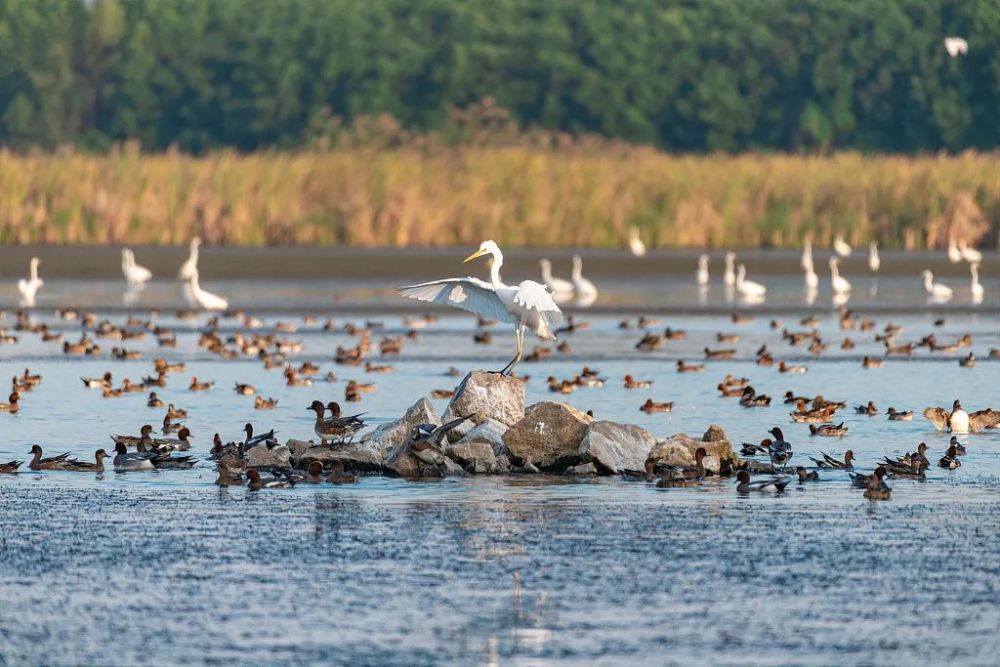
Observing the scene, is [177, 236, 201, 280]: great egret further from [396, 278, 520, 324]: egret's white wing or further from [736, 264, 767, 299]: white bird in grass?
[396, 278, 520, 324]: egret's white wing

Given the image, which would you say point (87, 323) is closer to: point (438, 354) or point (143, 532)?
→ point (438, 354)

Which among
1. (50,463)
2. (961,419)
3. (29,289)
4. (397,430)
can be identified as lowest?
(50,463)

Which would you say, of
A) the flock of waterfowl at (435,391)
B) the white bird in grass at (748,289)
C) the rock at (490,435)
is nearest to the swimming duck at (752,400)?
the flock of waterfowl at (435,391)

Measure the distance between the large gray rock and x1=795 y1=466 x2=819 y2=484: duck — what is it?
2982mm

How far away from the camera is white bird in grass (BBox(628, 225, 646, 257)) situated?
146 feet

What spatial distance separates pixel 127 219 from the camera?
151 feet

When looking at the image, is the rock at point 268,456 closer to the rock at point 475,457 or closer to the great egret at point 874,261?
the rock at point 475,457

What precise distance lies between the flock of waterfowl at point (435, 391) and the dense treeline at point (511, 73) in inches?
1810

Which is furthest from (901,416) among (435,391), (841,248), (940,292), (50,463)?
(841,248)

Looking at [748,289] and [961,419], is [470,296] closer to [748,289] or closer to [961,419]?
[961,419]

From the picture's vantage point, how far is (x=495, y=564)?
12.7m

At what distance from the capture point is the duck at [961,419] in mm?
19422

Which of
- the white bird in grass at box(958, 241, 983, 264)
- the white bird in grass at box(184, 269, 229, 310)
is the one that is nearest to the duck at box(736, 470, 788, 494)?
the white bird in grass at box(184, 269, 229, 310)

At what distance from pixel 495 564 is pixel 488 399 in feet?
16.7
